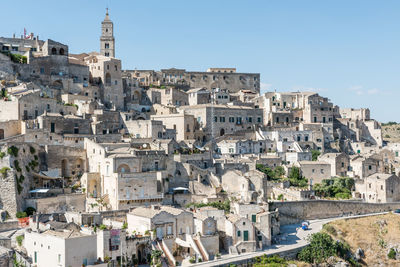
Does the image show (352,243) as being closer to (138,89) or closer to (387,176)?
(387,176)

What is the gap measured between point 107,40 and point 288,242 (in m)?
52.9

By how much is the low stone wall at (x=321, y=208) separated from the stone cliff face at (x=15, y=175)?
69.2ft

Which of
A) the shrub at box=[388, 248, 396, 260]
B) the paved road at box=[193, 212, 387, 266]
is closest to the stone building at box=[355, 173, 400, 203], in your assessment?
the paved road at box=[193, 212, 387, 266]

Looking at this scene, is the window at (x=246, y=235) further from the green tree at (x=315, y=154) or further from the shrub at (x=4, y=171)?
the green tree at (x=315, y=154)

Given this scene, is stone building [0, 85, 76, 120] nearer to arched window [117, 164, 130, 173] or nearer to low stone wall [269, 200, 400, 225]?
arched window [117, 164, 130, 173]

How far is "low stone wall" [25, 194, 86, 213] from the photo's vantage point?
44969 mm

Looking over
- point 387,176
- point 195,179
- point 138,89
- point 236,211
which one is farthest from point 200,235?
point 138,89

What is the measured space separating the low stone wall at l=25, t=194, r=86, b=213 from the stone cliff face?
3.32ft

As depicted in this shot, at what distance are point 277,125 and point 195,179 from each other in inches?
885

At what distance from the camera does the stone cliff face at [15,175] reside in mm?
43500

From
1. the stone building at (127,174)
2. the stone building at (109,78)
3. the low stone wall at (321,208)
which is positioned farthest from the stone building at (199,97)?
the low stone wall at (321,208)

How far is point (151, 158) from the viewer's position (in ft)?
164

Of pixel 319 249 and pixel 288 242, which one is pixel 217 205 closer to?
pixel 288 242

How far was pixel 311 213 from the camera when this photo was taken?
54.8 m
